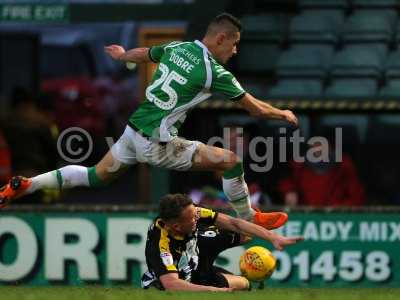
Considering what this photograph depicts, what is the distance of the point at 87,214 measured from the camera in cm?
1683

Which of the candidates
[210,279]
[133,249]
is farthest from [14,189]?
[133,249]

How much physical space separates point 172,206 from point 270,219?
97 centimetres

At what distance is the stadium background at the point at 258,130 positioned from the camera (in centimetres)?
1670

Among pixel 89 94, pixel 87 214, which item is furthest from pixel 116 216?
pixel 89 94

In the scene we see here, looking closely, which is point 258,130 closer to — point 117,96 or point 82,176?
point 82,176

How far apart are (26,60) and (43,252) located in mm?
4307

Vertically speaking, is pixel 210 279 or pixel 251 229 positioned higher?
pixel 251 229

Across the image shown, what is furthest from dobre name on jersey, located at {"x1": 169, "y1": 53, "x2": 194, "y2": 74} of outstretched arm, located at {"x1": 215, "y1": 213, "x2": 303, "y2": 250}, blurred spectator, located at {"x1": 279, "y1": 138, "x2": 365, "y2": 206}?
blurred spectator, located at {"x1": 279, "y1": 138, "x2": 365, "y2": 206}

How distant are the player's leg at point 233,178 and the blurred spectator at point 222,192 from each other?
3.07 metres

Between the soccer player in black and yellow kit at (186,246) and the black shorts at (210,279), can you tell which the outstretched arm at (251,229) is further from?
the black shorts at (210,279)

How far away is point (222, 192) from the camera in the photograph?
56.5 ft

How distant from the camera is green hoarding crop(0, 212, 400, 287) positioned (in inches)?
655

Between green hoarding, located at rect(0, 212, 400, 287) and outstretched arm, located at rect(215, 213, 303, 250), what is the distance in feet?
11.0

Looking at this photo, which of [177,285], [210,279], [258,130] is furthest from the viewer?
[258,130]
